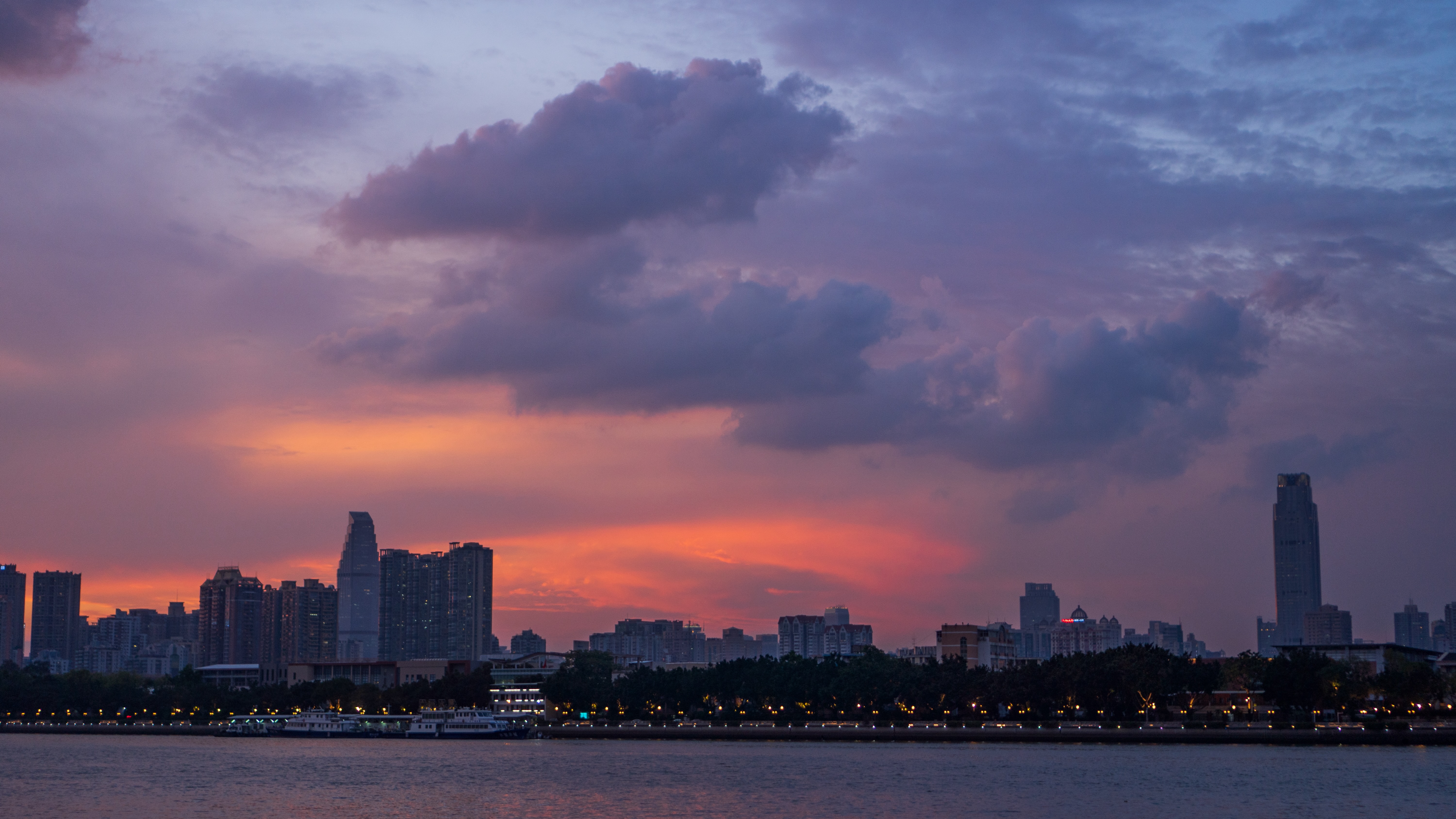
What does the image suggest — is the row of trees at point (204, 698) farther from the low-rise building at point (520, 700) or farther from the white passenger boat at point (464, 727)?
the white passenger boat at point (464, 727)

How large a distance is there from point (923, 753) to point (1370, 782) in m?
40.0

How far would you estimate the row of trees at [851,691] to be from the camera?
134 metres

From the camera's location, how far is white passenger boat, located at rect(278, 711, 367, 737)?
16712 centimetres

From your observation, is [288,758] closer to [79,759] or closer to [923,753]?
[79,759]

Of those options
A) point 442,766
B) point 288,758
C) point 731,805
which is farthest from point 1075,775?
point 288,758

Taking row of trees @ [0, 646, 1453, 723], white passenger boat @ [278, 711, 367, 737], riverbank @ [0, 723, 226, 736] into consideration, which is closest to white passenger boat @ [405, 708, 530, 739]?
white passenger boat @ [278, 711, 367, 737]

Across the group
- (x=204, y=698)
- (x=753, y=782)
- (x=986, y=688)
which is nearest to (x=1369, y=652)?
(x=986, y=688)

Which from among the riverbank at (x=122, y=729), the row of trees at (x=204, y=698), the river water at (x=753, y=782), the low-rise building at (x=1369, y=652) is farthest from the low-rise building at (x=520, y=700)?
the low-rise building at (x=1369, y=652)

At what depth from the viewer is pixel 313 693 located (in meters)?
188

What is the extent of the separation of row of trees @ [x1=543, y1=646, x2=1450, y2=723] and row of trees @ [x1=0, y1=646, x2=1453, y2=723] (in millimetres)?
164

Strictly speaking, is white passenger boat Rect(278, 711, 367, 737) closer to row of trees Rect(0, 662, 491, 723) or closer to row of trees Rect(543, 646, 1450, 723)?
row of trees Rect(0, 662, 491, 723)

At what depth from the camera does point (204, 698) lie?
189 meters

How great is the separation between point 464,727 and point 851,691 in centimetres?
4333

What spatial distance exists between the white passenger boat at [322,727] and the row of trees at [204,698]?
1096cm
